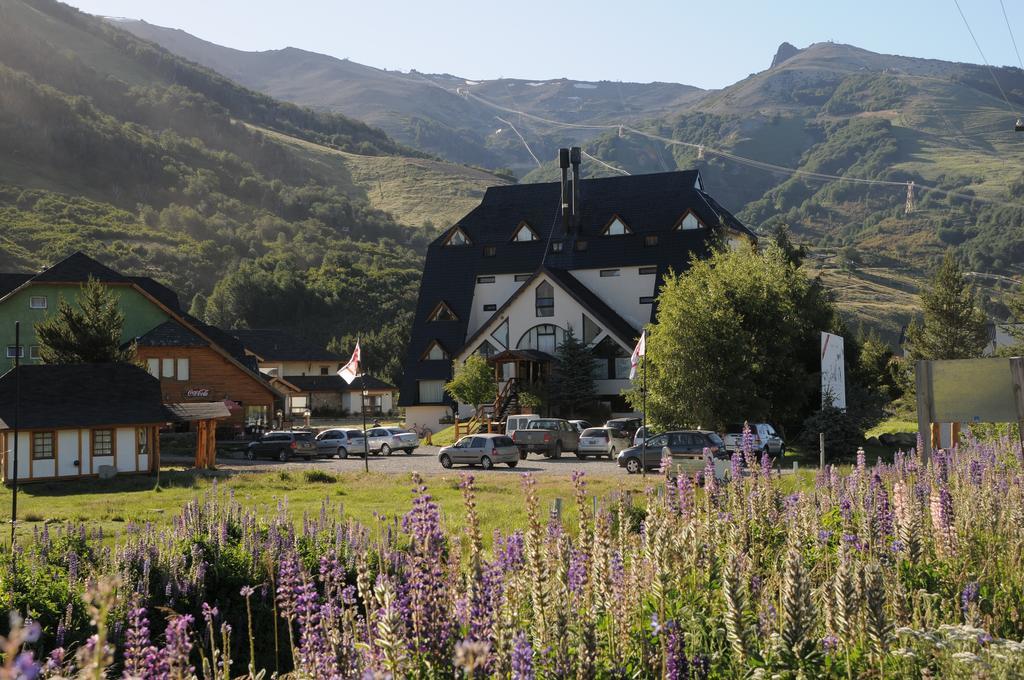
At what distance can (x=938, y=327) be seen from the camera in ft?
245

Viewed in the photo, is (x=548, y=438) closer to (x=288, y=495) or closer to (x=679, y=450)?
(x=679, y=450)

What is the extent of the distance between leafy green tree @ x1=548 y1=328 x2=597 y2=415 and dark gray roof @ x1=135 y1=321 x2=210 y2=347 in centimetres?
1972

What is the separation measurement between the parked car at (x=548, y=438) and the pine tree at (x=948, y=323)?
37.0 metres

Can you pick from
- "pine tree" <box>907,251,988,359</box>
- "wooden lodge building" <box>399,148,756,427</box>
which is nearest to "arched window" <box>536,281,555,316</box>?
"wooden lodge building" <box>399,148,756,427</box>

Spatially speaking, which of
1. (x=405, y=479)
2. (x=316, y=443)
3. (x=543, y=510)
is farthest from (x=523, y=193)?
(x=543, y=510)

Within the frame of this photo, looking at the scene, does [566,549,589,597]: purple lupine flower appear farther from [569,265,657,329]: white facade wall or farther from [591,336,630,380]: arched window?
[569,265,657,329]: white facade wall

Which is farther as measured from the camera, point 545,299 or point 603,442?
point 545,299

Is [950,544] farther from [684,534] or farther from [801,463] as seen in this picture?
[801,463]

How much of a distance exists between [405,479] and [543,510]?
545 inches

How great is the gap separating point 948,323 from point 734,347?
132ft

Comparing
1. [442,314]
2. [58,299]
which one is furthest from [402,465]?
[58,299]

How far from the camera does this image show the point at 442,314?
227 feet

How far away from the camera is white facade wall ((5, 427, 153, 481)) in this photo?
120 ft

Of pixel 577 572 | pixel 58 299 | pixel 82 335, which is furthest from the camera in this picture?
pixel 58 299
